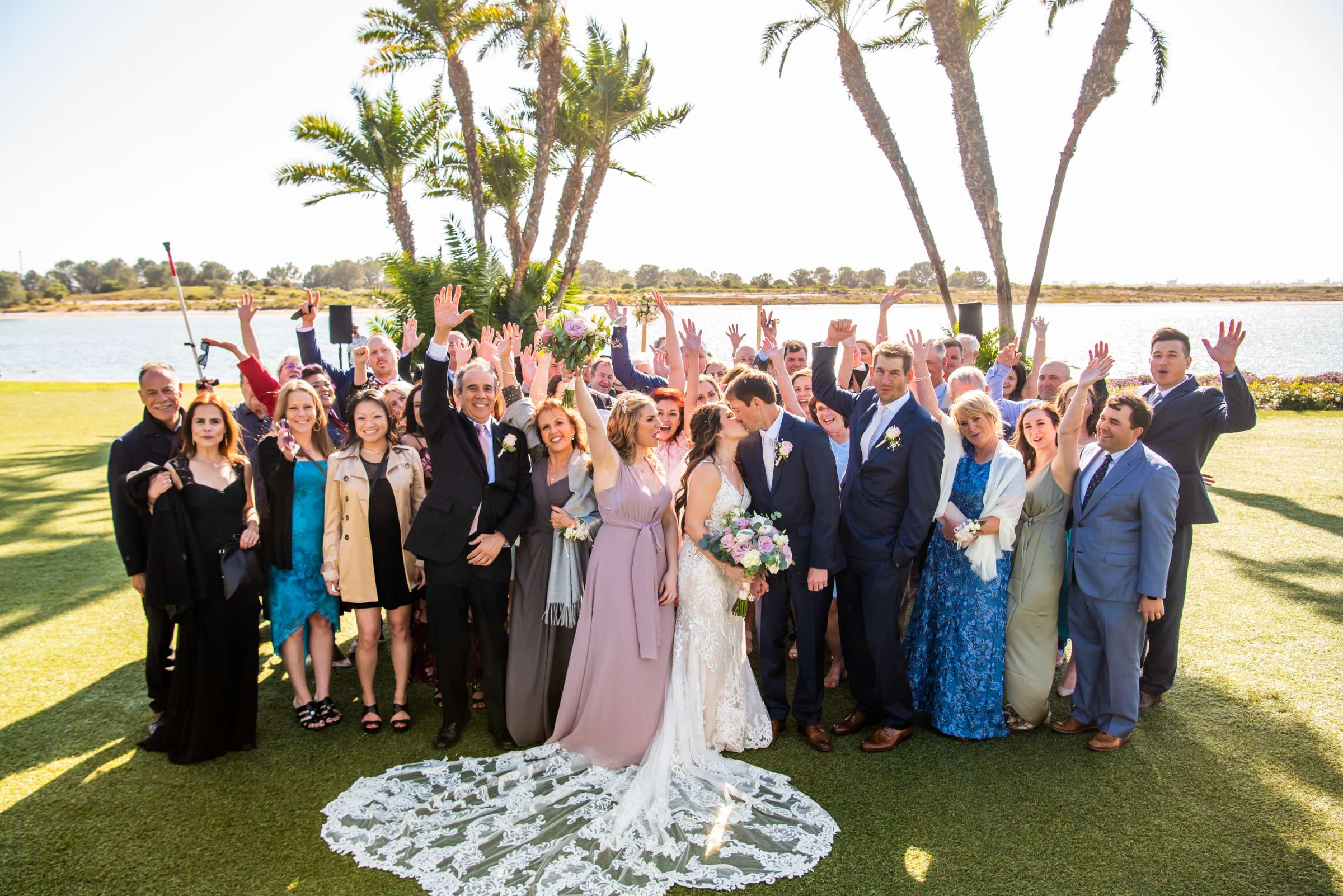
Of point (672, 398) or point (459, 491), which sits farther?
point (672, 398)

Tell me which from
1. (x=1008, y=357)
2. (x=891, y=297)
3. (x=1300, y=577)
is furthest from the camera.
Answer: (x=1300, y=577)

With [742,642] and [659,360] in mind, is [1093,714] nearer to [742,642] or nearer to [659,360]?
[742,642]

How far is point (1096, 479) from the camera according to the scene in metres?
4.96

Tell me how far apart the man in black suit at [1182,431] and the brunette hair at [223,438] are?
6.21 meters

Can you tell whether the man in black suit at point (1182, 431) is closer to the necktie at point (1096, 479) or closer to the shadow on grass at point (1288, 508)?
the necktie at point (1096, 479)

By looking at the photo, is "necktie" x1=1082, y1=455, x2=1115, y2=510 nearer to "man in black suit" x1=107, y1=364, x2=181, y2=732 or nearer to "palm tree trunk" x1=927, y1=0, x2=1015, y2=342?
"man in black suit" x1=107, y1=364, x2=181, y2=732

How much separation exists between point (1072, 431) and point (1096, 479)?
0.34m

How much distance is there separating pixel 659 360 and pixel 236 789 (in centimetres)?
590

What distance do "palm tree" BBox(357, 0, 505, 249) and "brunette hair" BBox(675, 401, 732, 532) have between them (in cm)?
1457

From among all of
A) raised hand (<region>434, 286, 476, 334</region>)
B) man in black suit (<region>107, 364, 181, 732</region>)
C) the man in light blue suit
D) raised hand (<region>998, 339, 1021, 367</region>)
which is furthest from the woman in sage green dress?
man in black suit (<region>107, 364, 181, 732</region>)

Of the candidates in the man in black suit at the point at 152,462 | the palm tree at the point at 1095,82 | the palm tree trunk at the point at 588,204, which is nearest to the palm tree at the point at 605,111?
the palm tree trunk at the point at 588,204

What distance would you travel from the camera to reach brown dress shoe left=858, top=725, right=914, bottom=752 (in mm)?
4875

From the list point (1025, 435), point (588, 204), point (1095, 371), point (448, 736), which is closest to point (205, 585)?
point (448, 736)

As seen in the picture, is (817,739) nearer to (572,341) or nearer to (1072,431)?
(1072,431)
